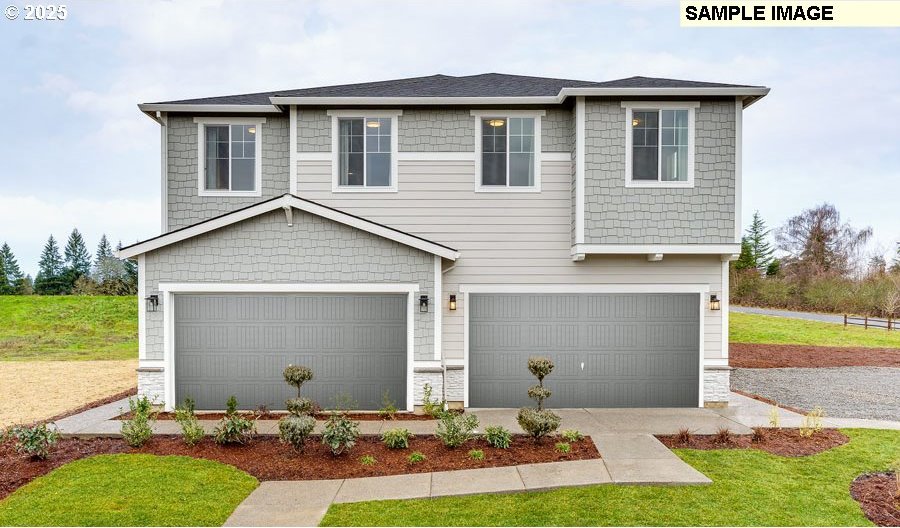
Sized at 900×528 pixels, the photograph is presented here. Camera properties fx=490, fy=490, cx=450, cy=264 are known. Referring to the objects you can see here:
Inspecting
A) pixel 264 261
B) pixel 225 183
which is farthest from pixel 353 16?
pixel 264 261

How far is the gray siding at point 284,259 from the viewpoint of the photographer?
320 inches

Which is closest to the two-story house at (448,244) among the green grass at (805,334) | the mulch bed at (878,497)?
the mulch bed at (878,497)

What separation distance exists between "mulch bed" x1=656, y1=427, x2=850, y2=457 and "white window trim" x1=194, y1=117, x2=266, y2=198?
8100mm

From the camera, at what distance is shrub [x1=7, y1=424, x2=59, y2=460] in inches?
235

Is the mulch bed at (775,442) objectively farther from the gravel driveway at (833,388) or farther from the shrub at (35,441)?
the shrub at (35,441)

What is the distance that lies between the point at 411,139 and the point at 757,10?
5869 millimetres

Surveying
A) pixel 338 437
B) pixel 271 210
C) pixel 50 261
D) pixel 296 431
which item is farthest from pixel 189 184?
pixel 50 261

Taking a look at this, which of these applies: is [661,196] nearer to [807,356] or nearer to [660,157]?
[660,157]

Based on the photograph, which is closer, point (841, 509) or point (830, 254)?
point (841, 509)

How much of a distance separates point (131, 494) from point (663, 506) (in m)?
5.34

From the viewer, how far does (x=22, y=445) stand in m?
6.04

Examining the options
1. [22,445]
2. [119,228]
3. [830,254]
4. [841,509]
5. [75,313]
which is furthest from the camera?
[119,228]

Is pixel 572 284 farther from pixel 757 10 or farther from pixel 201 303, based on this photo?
pixel 201 303

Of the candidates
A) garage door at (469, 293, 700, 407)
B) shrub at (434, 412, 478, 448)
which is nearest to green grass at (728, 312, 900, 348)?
garage door at (469, 293, 700, 407)
